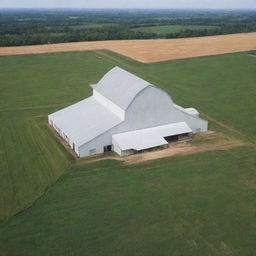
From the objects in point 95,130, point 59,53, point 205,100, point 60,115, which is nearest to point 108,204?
point 95,130

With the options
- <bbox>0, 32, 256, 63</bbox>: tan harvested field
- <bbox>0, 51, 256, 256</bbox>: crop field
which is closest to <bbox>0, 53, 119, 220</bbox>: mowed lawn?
<bbox>0, 51, 256, 256</bbox>: crop field

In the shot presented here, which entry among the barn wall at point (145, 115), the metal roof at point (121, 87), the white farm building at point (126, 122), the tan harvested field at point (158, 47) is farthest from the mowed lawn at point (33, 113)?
the tan harvested field at point (158, 47)

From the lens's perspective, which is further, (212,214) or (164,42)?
(164,42)

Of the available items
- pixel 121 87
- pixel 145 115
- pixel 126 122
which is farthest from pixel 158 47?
pixel 126 122

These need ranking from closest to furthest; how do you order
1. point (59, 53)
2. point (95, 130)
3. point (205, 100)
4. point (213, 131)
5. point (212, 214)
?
point (212, 214) < point (95, 130) < point (213, 131) < point (205, 100) < point (59, 53)

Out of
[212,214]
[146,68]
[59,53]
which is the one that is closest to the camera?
[212,214]

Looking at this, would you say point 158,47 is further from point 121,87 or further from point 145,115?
point 145,115

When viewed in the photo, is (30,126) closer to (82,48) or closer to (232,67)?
(232,67)
